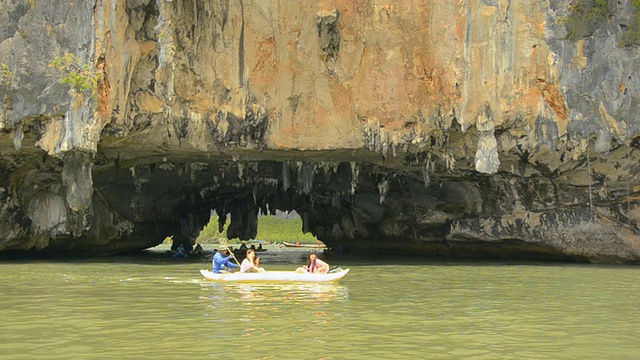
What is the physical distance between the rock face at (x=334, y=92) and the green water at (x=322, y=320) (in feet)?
20.0

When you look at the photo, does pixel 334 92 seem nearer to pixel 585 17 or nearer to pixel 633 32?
pixel 585 17

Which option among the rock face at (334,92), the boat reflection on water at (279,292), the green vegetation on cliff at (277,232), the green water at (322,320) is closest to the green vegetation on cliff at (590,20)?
the rock face at (334,92)

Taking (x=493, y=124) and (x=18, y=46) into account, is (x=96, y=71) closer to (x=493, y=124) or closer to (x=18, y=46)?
(x=18, y=46)

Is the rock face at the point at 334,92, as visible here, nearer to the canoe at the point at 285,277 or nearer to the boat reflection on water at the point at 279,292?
the canoe at the point at 285,277

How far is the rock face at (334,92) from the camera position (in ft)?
68.4

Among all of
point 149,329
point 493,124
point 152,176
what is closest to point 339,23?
point 493,124

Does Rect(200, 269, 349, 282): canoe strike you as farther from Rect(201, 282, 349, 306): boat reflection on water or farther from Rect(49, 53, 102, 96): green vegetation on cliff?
Rect(49, 53, 102, 96): green vegetation on cliff

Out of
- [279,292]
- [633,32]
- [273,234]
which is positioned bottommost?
[279,292]

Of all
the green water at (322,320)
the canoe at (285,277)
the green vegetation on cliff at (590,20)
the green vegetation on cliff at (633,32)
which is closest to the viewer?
the green water at (322,320)

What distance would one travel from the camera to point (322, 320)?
10.6m

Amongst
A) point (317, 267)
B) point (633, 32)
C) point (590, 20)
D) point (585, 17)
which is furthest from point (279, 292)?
point (633, 32)

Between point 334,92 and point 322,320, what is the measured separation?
44.4ft

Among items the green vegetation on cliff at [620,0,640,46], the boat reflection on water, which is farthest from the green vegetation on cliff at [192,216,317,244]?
the boat reflection on water

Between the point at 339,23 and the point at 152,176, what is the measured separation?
39.9ft
